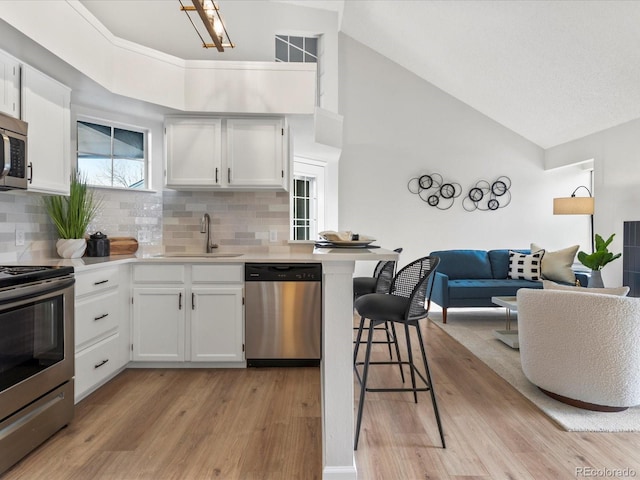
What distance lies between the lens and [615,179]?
16.1 ft

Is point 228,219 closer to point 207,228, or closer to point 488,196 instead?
point 207,228

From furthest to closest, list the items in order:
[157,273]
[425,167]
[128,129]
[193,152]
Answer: [425,167] < [128,129] < [193,152] < [157,273]

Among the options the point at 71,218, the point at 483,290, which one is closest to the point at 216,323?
the point at 71,218

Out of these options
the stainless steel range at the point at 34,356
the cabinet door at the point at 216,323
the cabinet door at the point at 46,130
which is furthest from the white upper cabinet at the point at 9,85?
the cabinet door at the point at 216,323

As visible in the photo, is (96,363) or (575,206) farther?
(575,206)

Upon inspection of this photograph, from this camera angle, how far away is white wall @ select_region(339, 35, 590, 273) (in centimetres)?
610

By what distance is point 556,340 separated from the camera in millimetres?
2418

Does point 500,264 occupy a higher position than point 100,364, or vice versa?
point 500,264

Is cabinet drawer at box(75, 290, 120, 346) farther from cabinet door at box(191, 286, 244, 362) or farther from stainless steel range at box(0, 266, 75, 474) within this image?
cabinet door at box(191, 286, 244, 362)

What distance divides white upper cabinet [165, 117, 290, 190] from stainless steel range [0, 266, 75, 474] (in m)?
1.44

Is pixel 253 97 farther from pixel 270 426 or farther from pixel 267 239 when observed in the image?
pixel 270 426

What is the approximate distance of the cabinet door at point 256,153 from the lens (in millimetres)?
3455

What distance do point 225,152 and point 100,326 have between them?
5.57 feet

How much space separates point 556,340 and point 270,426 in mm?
1795
